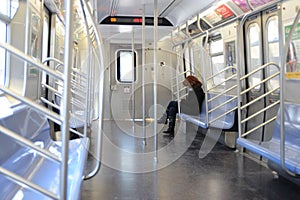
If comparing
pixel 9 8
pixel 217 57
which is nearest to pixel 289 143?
pixel 217 57

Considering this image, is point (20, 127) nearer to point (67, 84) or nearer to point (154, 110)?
point (67, 84)

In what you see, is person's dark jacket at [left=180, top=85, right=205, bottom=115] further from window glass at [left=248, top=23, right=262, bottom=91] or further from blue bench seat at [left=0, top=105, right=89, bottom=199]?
blue bench seat at [left=0, top=105, right=89, bottom=199]

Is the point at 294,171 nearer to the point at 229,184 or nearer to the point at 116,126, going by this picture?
the point at 229,184

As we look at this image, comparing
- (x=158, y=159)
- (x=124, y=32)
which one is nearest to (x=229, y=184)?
(x=158, y=159)

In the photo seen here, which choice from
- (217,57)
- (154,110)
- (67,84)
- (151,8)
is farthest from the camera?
(151,8)

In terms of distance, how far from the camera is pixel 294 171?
2.16 m

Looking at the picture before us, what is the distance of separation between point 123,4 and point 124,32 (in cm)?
200

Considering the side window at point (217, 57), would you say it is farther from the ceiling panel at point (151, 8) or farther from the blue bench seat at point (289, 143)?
the blue bench seat at point (289, 143)

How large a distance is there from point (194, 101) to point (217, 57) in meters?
0.88

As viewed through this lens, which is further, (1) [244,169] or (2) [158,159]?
(2) [158,159]

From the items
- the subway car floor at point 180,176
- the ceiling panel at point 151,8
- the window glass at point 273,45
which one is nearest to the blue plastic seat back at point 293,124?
the subway car floor at point 180,176

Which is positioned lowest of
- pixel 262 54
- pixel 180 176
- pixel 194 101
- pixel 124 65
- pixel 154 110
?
pixel 180 176

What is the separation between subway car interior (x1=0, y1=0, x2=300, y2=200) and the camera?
1.23 metres

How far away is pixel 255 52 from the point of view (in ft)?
13.6
